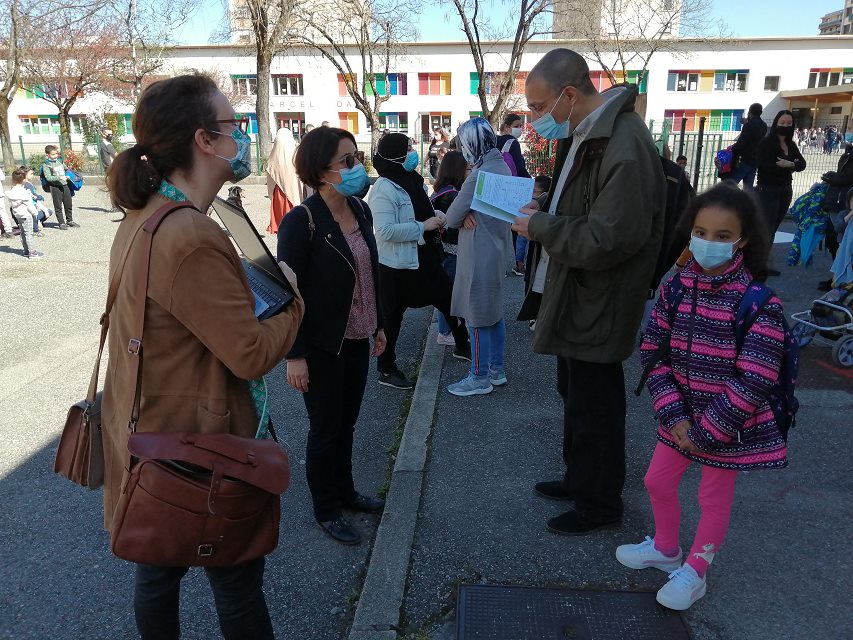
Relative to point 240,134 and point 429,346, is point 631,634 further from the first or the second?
point 429,346

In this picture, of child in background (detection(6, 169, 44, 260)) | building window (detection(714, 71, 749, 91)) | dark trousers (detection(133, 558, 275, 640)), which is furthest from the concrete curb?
building window (detection(714, 71, 749, 91))

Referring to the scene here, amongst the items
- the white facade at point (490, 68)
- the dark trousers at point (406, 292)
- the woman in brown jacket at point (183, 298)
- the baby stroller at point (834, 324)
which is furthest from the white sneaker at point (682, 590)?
the white facade at point (490, 68)

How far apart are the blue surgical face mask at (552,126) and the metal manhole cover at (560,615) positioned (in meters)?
2.02

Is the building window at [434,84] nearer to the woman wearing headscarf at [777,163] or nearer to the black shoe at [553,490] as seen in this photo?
the woman wearing headscarf at [777,163]

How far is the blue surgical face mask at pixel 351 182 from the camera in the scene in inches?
115

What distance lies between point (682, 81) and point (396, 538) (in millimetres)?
61514

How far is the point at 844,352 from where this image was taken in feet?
16.6

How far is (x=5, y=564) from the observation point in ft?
9.88

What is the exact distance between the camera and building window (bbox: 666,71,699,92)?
55.6 m

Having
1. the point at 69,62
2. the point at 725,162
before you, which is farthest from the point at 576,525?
the point at 69,62

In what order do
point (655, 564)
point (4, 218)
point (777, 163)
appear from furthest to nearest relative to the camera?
point (4, 218) < point (777, 163) < point (655, 564)

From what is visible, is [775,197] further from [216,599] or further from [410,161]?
[216,599]

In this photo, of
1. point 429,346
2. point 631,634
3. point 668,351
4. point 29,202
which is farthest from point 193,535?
point 29,202

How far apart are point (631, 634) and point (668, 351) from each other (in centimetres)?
110
